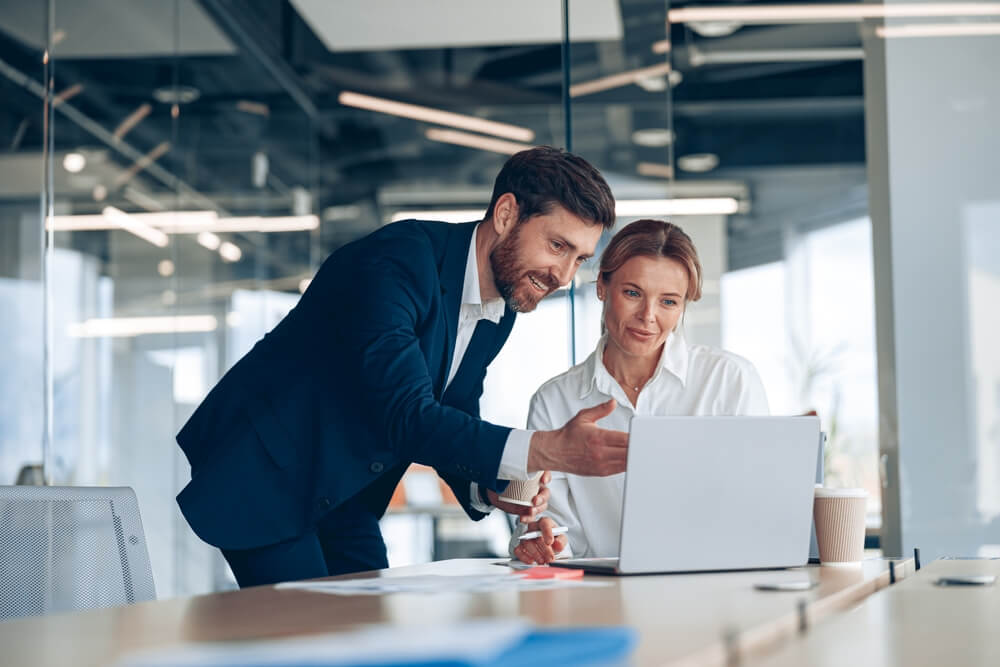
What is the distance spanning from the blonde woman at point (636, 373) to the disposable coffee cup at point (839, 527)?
314 mm

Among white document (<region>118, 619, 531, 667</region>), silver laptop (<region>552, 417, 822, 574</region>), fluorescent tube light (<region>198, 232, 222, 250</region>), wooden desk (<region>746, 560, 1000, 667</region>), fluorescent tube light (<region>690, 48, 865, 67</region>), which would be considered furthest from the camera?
fluorescent tube light (<region>198, 232, 222, 250</region>)

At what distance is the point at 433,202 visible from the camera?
7.38 m

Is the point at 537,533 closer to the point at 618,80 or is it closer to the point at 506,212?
the point at 506,212

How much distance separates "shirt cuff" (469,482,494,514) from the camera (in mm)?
2232

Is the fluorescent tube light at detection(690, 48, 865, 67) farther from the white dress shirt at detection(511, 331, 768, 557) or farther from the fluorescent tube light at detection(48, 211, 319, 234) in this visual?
the white dress shirt at detection(511, 331, 768, 557)

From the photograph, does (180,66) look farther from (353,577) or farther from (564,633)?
(564,633)

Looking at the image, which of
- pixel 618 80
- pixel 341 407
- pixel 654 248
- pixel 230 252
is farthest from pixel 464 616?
pixel 230 252

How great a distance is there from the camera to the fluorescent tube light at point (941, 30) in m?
3.92

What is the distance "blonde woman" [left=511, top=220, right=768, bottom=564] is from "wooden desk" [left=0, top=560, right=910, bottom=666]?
0.61 m

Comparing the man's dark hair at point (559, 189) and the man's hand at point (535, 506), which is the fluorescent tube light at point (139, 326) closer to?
the man's dark hair at point (559, 189)

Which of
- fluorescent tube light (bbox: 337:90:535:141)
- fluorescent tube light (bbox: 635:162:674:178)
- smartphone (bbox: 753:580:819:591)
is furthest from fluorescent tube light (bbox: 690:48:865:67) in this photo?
smartphone (bbox: 753:580:819:591)

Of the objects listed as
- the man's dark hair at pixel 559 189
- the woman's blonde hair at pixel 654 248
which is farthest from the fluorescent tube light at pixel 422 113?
the man's dark hair at pixel 559 189

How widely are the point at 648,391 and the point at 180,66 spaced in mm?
4365

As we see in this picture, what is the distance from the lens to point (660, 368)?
96.0 inches
